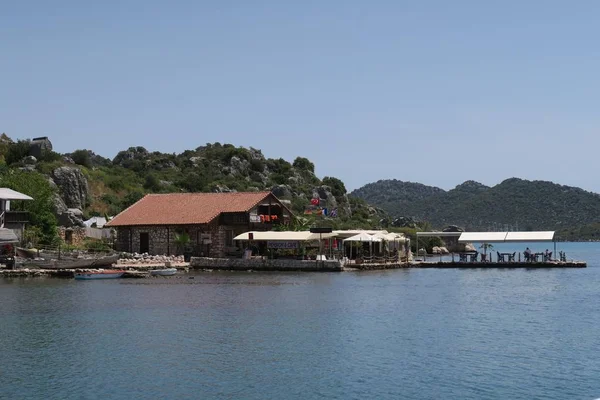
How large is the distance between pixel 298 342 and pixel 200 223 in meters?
41.9

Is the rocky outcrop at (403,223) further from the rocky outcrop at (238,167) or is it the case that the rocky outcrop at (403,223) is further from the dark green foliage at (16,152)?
the dark green foliage at (16,152)

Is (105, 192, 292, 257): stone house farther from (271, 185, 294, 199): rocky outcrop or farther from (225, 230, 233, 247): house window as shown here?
(271, 185, 294, 199): rocky outcrop

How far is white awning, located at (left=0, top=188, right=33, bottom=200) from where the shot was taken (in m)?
63.8

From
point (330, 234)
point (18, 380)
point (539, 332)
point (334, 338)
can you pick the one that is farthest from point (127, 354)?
point (330, 234)

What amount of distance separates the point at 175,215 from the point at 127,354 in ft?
152

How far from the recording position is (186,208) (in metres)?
75.4

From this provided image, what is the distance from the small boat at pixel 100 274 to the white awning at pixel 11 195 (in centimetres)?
982

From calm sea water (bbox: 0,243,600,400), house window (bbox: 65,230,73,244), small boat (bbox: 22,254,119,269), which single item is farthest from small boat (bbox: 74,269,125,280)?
house window (bbox: 65,230,73,244)

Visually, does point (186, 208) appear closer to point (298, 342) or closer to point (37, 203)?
point (37, 203)

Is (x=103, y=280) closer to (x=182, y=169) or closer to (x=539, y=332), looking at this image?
(x=539, y=332)

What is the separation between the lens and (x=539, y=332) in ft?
108

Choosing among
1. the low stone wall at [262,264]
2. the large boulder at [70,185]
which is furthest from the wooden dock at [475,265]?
the large boulder at [70,185]

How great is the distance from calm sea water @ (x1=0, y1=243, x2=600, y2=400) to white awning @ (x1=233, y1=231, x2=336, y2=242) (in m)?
15.7

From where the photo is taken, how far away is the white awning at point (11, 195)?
63.8 m
